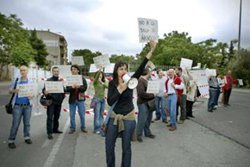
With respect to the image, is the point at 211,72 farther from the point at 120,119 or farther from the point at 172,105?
the point at 120,119

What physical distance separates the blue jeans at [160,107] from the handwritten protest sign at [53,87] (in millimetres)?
3813

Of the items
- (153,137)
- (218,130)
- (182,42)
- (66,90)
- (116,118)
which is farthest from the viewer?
(182,42)

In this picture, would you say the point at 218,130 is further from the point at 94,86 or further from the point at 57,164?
the point at 57,164

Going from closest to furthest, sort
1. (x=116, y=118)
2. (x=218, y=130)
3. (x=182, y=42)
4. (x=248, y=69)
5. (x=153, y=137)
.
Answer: (x=116, y=118), (x=153, y=137), (x=218, y=130), (x=248, y=69), (x=182, y=42)

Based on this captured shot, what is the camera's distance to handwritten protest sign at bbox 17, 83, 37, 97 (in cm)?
468

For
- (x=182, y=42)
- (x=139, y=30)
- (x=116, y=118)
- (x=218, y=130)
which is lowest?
(x=218, y=130)

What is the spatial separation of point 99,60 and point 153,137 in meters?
2.74

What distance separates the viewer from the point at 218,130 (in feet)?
20.5

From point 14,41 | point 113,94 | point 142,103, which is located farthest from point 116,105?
point 14,41

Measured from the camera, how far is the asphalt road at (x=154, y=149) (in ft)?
12.8

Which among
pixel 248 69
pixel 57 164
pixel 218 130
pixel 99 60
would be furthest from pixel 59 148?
pixel 248 69

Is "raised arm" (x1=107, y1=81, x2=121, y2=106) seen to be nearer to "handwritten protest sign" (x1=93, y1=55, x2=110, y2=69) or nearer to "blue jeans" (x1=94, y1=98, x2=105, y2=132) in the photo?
"blue jeans" (x1=94, y1=98, x2=105, y2=132)

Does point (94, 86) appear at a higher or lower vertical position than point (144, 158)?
higher

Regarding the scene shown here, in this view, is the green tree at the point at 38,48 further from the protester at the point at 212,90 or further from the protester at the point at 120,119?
the protester at the point at 120,119
